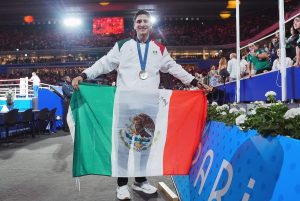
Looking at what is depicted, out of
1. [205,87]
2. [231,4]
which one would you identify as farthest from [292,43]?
[231,4]

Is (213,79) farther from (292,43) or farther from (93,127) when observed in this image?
(93,127)

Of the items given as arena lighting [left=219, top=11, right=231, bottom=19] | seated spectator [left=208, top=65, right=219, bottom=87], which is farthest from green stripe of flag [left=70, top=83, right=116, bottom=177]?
arena lighting [left=219, top=11, right=231, bottom=19]

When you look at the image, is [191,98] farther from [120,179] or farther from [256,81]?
[256,81]

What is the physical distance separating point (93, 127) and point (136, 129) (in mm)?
384

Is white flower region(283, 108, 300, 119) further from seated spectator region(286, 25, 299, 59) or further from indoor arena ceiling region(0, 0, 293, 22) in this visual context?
indoor arena ceiling region(0, 0, 293, 22)

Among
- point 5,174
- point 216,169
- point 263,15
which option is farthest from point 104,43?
point 216,169

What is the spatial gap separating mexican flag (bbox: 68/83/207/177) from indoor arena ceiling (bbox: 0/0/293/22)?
26.8 metres

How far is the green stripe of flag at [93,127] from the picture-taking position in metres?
3.28

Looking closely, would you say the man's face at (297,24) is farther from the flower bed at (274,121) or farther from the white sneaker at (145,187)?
the flower bed at (274,121)

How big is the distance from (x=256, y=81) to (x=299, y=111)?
5.25 metres

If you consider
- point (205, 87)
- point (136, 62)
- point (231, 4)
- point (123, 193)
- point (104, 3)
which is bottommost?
point (123, 193)

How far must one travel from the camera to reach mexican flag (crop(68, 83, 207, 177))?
334cm

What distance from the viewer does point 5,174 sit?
5211 millimetres

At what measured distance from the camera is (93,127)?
11.1ft
